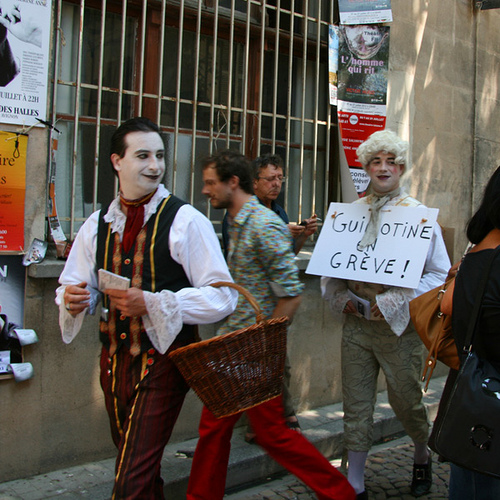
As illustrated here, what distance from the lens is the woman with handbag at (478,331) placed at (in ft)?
7.58

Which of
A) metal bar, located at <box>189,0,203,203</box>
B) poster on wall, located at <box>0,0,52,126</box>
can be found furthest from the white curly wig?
poster on wall, located at <box>0,0,52,126</box>

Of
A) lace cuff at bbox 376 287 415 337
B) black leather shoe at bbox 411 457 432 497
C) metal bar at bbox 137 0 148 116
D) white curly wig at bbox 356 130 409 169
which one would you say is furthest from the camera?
metal bar at bbox 137 0 148 116

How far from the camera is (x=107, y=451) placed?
4.19 metres

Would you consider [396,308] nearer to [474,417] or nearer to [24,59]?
[474,417]

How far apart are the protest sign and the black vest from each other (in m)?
1.34

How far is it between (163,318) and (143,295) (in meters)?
0.12

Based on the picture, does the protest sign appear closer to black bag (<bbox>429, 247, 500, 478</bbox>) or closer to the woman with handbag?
the woman with handbag

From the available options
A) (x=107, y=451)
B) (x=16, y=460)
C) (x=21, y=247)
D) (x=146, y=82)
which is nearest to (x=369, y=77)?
(x=146, y=82)

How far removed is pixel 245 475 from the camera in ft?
Answer: 13.7

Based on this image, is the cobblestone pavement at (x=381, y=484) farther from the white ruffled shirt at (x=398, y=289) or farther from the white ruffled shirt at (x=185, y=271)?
the white ruffled shirt at (x=185, y=271)

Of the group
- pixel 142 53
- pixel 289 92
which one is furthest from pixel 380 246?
pixel 142 53

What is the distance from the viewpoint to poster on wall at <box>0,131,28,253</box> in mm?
3746

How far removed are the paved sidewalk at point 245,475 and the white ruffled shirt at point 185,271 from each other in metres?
1.33

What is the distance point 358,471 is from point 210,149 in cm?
244
